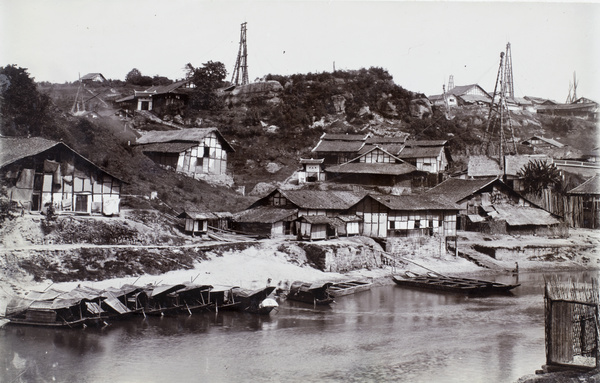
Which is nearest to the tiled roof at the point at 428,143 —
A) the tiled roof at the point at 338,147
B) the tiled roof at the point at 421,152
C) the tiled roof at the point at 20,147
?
the tiled roof at the point at 421,152

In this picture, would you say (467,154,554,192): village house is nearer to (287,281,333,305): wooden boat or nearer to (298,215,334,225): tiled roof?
(298,215,334,225): tiled roof

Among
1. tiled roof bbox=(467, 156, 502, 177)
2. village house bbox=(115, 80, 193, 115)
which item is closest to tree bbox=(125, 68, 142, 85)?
village house bbox=(115, 80, 193, 115)

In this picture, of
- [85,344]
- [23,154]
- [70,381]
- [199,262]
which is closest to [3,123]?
[23,154]

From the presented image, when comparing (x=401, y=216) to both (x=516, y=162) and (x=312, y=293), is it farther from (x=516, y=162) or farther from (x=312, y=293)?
(x=516, y=162)

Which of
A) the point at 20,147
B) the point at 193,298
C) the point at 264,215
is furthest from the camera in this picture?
the point at 264,215

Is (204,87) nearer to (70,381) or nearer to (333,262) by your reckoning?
(333,262)

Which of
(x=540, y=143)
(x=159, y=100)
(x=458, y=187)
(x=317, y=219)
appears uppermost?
(x=159, y=100)

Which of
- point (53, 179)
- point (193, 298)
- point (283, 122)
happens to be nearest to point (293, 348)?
point (193, 298)
